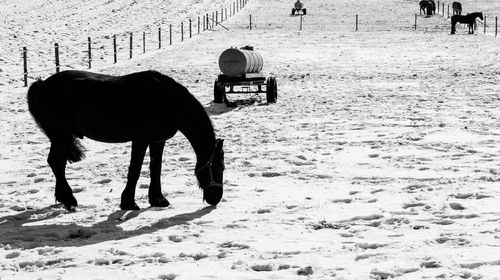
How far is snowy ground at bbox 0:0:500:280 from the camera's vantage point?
6.23 meters

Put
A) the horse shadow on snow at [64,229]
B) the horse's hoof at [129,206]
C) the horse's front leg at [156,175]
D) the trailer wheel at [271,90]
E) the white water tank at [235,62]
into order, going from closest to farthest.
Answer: the horse shadow on snow at [64,229]
the horse's hoof at [129,206]
the horse's front leg at [156,175]
the white water tank at [235,62]
the trailer wheel at [271,90]

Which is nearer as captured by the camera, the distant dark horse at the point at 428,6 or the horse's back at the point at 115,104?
the horse's back at the point at 115,104

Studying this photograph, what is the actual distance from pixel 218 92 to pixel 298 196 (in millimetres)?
9023

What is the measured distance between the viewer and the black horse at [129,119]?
25.7 ft

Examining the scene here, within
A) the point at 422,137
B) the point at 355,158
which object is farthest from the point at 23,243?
the point at 422,137

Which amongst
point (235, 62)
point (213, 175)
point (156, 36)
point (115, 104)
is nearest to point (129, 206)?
point (213, 175)

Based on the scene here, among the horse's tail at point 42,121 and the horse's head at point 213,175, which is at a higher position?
the horse's tail at point 42,121

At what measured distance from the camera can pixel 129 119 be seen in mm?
7832

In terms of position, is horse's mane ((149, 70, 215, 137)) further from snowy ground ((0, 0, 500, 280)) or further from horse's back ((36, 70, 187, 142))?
snowy ground ((0, 0, 500, 280))

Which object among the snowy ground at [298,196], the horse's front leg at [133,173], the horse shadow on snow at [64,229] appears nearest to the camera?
the snowy ground at [298,196]

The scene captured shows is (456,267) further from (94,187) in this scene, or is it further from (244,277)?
(94,187)

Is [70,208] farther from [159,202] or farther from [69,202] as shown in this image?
[159,202]

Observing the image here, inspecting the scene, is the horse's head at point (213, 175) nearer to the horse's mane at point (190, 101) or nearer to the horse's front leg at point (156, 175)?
the horse's mane at point (190, 101)

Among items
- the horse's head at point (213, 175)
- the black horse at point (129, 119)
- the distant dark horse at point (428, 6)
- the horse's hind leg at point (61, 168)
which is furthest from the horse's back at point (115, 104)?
the distant dark horse at point (428, 6)
